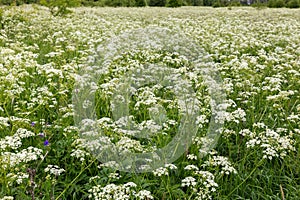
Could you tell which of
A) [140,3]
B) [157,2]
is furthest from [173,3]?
[157,2]

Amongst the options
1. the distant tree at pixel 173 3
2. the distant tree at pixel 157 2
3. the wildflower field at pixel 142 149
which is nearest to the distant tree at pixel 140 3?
the distant tree at pixel 157 2

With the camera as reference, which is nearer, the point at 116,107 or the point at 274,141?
the point at 274,141

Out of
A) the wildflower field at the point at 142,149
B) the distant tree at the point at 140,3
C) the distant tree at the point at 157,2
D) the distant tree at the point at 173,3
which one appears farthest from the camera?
the distant tree at the point at 157,2

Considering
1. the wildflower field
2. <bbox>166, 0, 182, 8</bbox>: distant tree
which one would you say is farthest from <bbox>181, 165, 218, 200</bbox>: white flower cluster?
<bbox>166, 0, 182, 8</bbox>: distant tree

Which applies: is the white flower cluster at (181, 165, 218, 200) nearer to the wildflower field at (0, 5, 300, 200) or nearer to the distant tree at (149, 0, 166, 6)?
the wildflower field at (0, 5, 300, 200)

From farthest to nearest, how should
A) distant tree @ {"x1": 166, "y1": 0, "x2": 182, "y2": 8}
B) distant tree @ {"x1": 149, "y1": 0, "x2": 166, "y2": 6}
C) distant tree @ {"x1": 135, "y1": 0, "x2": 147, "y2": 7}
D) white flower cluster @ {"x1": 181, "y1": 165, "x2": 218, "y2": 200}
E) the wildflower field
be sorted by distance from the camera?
distant tree @ {"x1": 149, "y1": 0, "x2": 166, "y2": 6} < distant tree @ {"x1": 135, "y1": 0, "x2": 147, "y2": 7} < distant tree @ {"x1": 166, "y1": 0, "x2": 182, "y2": 8} < the wildflower field < white flower cluster @ {"x1": 181, "y1": 165, "x2": 218, "y2": 200}

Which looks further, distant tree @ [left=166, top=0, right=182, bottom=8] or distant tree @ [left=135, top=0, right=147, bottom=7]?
distant tree @ [left=135, top=0, right=147, bottom=7]

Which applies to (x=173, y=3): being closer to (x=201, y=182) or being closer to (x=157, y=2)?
(x=157, y=2)

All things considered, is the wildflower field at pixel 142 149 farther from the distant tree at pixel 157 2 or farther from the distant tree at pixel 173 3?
the distant tree at pixel 157 2

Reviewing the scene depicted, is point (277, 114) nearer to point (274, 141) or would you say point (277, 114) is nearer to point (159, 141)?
point (274, 141)

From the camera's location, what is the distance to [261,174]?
410 centimetres

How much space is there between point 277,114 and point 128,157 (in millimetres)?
2876

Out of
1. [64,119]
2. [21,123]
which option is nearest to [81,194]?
[21,123]

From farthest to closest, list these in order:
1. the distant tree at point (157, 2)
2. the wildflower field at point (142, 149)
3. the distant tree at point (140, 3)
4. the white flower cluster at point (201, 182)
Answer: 1. the distant tree at point (157, 2)
2. the distant tree at point (140, 3)
3. the wildflower field at point (142, 149)
4. the white flower cluster at point (201, 182)
